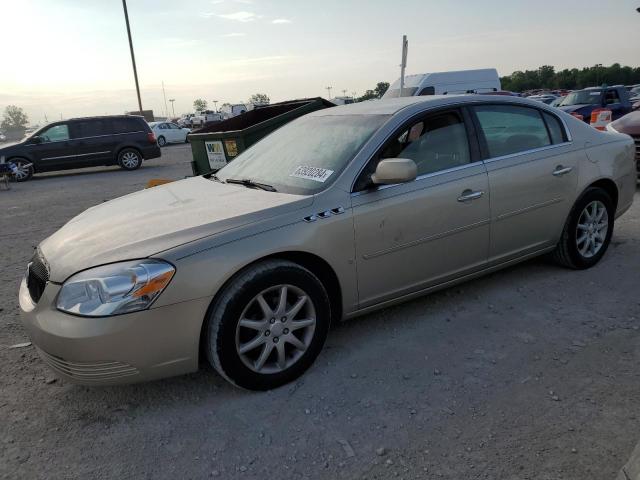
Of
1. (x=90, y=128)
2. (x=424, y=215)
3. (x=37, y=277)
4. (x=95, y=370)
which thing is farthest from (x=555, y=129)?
(x=90, y=128)

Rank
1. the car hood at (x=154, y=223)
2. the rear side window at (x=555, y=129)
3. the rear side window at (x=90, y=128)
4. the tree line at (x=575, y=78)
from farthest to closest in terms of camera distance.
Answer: the tree line at (x=575, y=78) < the rear side window at (x=90, y=128) < the rear side window at (x=555, y=129) < the car hood at (x=154, y=223)

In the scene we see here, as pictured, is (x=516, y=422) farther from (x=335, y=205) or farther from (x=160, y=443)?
(x=160, y=443)

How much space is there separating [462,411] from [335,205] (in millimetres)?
1296

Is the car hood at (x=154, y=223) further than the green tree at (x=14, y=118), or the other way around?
the green tree at (x=14, y=118)

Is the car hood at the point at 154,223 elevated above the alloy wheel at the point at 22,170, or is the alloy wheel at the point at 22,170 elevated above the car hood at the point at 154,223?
the car hood at the point at 154,223

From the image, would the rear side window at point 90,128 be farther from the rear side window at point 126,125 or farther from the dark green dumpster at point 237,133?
the dark green dumpster at point 237,133

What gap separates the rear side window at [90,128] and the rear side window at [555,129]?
45.2 feet

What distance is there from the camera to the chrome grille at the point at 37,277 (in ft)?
8.75

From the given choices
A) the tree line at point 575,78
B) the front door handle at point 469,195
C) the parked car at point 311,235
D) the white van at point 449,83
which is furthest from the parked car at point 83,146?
the tree line at point 575,78

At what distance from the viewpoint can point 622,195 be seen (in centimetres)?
441

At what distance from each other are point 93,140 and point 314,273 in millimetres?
13830

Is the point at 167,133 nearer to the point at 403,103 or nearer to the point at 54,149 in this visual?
the point at 54,149

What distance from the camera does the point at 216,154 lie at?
6.48 meters

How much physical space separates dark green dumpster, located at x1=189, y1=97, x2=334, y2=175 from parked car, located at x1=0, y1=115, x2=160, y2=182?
9.10 meters
